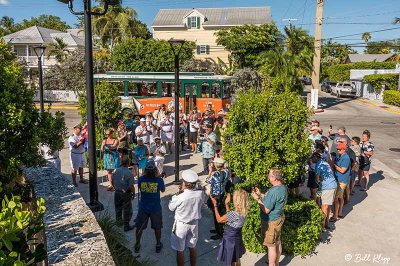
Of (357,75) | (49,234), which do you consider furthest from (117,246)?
(357,75)

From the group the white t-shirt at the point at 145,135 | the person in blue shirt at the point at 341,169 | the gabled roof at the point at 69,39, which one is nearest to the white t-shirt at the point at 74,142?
the white t-shirt at the point at 145,135

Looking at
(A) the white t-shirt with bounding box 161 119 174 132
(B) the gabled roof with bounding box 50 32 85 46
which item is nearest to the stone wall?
(A) the white t-shirt with bounding box 161 119 174 132

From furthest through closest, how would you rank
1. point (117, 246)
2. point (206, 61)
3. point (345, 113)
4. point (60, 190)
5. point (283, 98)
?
point (206, 61) < point (345, 113) < point (283, 98) < point (117, 246) < point (60, 190)

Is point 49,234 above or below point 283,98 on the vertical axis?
below

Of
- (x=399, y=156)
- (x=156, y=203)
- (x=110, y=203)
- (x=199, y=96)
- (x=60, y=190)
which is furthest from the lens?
(x=199, y=96)

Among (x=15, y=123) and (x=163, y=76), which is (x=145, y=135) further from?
(x=163, y=76)

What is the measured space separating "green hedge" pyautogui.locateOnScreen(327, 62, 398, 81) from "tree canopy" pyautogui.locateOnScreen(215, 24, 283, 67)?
75.2 ft

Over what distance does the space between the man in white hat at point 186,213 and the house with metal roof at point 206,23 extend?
38.1 m

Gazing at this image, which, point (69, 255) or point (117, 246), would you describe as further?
point (117, 246)

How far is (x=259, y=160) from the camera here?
21.8 ft

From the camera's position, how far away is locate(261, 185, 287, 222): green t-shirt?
18.4 feet

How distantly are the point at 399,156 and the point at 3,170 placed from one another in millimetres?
14689

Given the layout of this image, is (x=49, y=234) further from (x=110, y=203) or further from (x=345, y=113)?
(x=345, y=113)

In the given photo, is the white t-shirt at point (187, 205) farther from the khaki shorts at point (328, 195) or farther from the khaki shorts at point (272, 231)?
the khaki shorts at point (328, 195)
